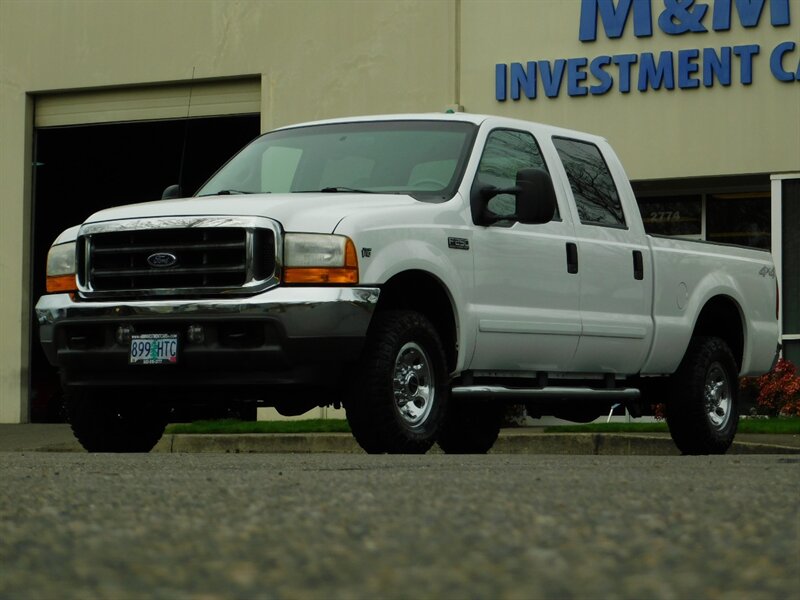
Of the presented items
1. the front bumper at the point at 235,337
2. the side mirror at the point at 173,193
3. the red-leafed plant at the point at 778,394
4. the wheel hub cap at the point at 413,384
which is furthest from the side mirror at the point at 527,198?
the red-leafed plant at the point at 778,394

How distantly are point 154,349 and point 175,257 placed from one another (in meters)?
0.51

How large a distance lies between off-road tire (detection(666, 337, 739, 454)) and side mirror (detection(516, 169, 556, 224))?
2233 mm

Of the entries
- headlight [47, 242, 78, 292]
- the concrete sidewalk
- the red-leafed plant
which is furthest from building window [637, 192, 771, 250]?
headlight [47, 242, 78, 292]

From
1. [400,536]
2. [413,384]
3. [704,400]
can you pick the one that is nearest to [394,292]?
[413,384]

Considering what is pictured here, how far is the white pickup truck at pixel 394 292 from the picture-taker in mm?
8406

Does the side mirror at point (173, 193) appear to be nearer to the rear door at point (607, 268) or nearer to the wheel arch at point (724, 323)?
the rear door at point (607, 268)

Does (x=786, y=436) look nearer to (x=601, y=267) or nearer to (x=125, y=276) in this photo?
(x=601, y=267)

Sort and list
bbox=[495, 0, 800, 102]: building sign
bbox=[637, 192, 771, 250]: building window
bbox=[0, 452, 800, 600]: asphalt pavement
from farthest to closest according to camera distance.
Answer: bbox=[637, 192, 771, 250]: building window < bbox=[495, 0, 800, 102]: building sign < bbox=[0, 452, 800, 600]: asphalt pavement

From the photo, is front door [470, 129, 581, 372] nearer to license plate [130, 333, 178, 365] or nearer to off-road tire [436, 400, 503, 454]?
off-road tire [436, 400, 503, 454]

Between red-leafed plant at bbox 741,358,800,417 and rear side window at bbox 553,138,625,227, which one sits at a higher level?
rear side window at bbox 553,138,625,227

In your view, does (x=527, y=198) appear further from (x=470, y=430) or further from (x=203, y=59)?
(x=203, y=59)

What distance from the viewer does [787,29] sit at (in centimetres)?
1744

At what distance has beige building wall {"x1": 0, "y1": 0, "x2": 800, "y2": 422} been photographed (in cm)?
1773

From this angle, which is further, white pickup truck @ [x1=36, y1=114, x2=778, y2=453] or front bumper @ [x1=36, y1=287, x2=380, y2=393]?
white pickup truck @ [x1=36, y1=114, x2=778, y2=453]
